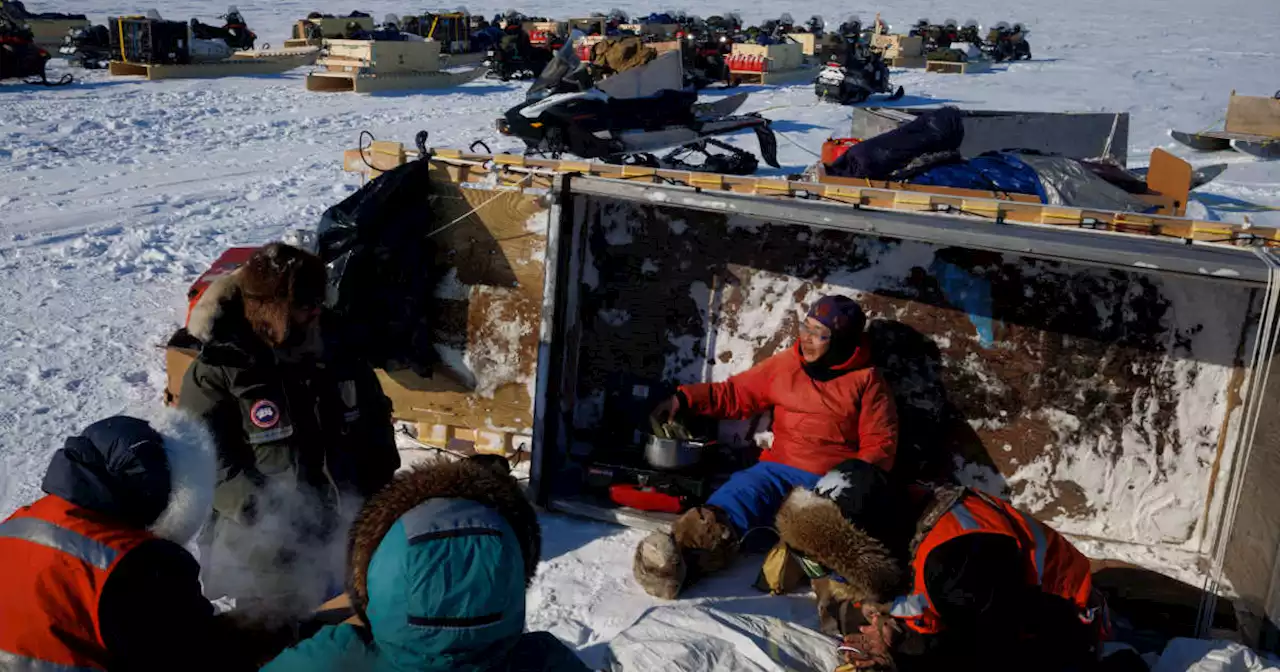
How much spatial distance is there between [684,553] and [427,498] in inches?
86.5

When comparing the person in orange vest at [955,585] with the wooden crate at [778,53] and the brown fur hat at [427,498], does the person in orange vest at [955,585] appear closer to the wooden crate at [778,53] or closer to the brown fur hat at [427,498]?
the brown fur hat at [427,498]

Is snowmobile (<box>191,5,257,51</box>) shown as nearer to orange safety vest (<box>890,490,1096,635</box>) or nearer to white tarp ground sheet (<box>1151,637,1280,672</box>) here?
orange safety vest (<box>890,490,1096,635</box>)

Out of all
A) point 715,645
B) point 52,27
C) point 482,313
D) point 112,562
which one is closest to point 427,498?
point 112,562

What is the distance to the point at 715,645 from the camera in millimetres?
2844

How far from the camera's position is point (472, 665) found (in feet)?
4.66

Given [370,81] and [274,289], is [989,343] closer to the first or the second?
[274,289]

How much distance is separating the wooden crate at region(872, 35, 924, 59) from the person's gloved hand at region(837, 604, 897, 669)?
24274mm

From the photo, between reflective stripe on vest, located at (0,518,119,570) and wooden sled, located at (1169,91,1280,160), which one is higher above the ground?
wooden sled, located at (1169,91,1280,160)

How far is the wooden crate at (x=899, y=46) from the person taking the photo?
2519 cm

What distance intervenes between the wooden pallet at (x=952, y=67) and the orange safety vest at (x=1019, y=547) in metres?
23.1

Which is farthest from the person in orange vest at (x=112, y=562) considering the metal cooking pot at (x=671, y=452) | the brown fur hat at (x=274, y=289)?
the metal cooking pot at (x=671, y=452)

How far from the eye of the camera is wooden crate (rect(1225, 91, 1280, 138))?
527 inches

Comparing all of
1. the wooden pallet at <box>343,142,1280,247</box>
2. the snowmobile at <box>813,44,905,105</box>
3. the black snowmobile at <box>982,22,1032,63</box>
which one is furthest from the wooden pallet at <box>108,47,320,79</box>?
the black snowmobile at <box>982,22,1032,63</box>

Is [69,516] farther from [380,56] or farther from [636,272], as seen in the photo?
→ [380,56]
